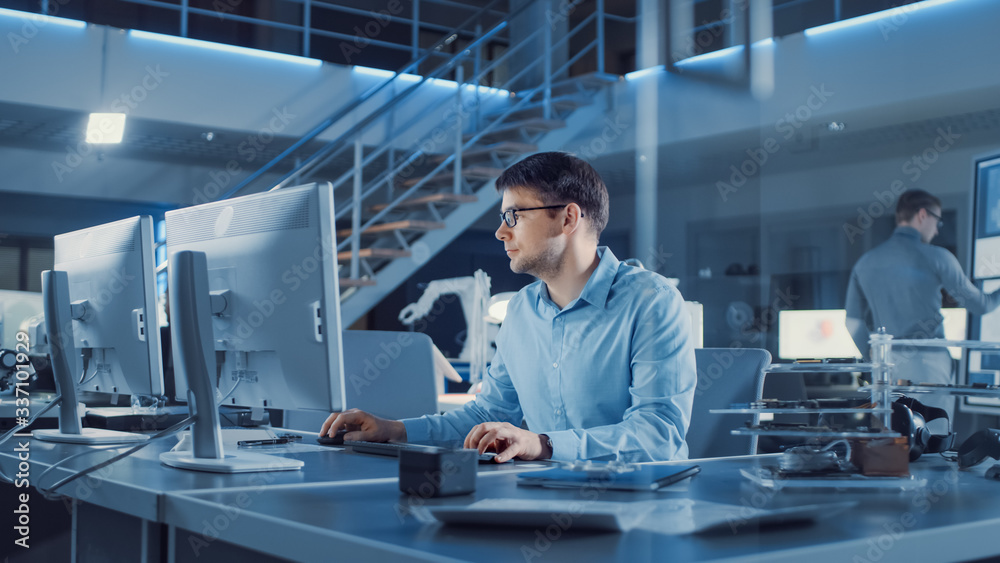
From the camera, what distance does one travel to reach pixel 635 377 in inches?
62.4

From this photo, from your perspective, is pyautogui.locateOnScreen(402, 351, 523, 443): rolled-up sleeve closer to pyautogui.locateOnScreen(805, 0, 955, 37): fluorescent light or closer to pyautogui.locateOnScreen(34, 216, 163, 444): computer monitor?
pyautogui.locateOnScreen(34, 216, 163, 444): computer monitor

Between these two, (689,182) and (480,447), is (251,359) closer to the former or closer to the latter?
(480,447)

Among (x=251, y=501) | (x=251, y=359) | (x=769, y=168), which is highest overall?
(x=769, y=168)

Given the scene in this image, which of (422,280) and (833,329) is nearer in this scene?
(833,329)

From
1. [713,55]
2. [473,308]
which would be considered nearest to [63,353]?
[473,308]

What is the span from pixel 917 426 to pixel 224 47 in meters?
5.09

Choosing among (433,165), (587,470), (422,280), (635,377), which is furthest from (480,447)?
(422,280)

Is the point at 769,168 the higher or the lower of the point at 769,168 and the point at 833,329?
the higher

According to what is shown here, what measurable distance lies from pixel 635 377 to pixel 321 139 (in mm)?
4796

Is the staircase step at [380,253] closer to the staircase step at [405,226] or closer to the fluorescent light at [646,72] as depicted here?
the staircase step at [405,226]

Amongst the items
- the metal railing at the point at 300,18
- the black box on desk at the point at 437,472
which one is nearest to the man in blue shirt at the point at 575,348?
the black box on desk at the point at 437,472

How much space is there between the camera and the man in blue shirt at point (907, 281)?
3369 mm

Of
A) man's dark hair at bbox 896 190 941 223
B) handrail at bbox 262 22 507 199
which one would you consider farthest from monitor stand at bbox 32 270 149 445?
handrail at bbox 262 22 507 199

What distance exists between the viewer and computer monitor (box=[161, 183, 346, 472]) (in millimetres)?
1295
